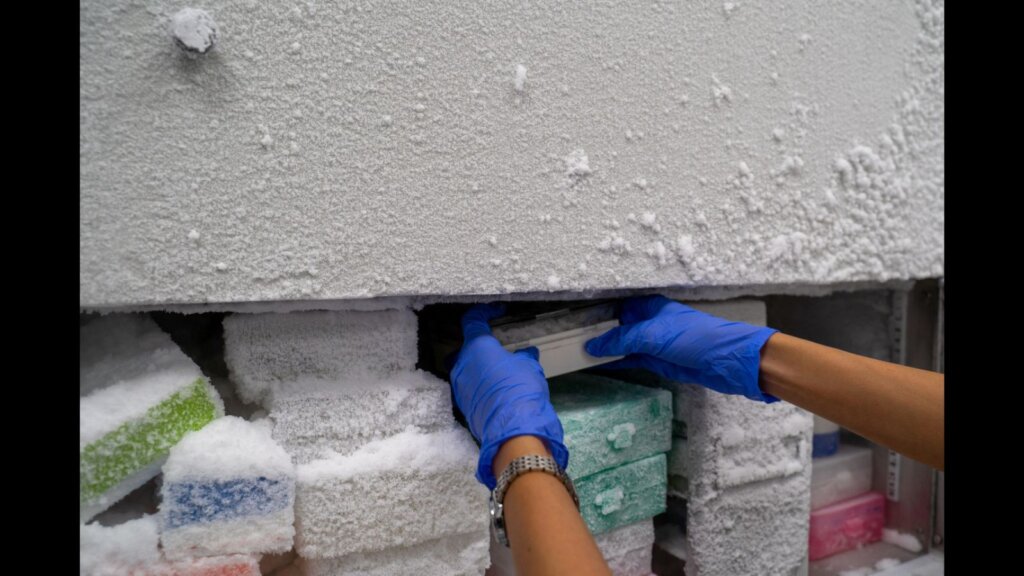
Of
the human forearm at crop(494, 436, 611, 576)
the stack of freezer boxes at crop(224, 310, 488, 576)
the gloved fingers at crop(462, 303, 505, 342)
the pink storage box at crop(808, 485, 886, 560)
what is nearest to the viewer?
the human forearm at crop(494, 436, 611, 576)

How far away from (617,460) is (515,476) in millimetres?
→ 394

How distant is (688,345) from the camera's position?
36.6 inches

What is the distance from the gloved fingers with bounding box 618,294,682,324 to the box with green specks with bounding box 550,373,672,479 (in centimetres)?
13

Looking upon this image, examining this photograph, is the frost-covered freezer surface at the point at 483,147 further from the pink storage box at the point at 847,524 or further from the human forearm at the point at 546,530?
the pink storage box at the point at 847,524

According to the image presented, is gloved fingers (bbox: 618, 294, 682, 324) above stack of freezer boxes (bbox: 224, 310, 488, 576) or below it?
above

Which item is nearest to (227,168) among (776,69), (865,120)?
(776,69)

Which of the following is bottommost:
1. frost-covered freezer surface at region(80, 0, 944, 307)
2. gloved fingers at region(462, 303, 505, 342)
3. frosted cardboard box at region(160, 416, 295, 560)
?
frosted cardboard box at region(160, 416, 295, 560)

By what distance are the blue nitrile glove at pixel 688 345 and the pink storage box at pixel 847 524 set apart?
0.75m

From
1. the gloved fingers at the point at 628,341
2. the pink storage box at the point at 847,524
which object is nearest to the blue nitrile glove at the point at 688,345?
the gloved fingers at the point at 628,341

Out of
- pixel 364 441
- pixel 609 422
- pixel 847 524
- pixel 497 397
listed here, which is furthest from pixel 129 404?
pixel 847 524

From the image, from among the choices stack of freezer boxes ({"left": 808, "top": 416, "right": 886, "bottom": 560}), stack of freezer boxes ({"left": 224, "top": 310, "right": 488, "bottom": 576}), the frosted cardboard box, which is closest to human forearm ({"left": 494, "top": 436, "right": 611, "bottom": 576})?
stack of freezer boxes ({"left": 224, "top": 310, "right": 488, "bottom": 576})

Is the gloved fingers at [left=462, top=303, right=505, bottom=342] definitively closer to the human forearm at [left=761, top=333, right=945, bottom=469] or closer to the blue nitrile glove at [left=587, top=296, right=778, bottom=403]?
the blue nitrile glove at [left=587, top=296, right=778, bottom=403]

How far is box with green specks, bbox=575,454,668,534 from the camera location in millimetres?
1004

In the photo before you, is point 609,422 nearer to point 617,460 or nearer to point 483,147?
point 617,460
